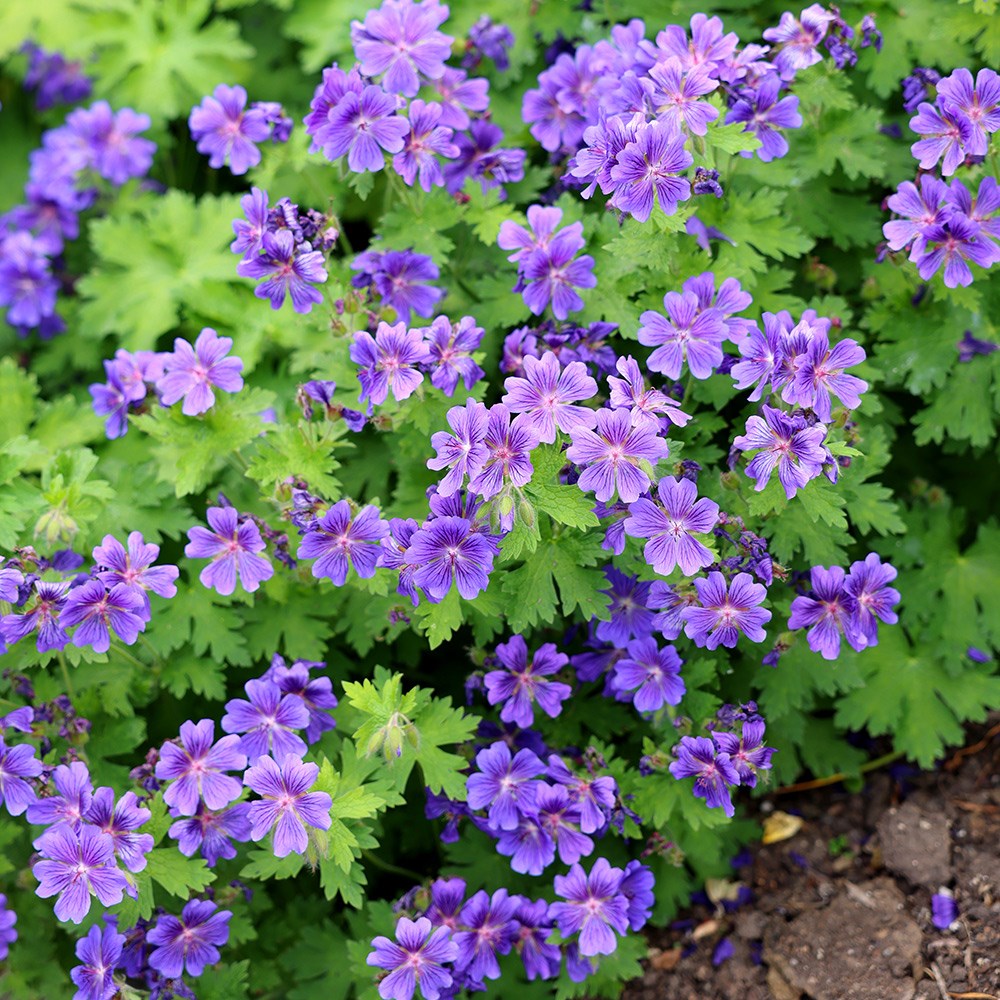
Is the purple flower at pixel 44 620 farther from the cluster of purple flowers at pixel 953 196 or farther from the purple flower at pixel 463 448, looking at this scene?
the cluster of purple flowers at pixel 953 196

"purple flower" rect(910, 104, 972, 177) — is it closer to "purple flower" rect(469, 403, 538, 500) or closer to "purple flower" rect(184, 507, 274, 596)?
"purple flower" rect(469, 403, 538, 500)

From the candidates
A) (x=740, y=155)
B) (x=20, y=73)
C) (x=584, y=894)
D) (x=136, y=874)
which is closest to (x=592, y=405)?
(x=740, y=155)

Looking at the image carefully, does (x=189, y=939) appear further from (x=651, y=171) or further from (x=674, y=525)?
(x=651, y=171)

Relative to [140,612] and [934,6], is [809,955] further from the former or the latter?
[934,6]

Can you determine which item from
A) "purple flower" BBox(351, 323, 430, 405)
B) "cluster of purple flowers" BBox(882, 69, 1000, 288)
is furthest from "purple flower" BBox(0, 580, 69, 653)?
"cluster of purple flowers" BBox(882, 69, 1000, 288)

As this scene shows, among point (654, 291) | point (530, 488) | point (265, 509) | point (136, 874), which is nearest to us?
point (530, 488)

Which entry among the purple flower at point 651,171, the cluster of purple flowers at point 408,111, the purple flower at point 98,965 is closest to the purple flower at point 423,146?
the cluster of purple flowers at point 408,111
